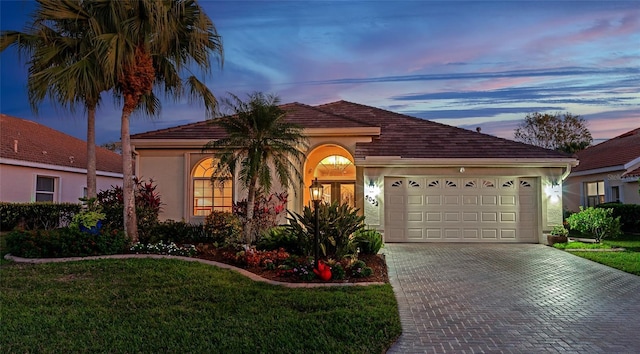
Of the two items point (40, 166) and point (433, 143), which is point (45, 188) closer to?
point (40, 166)

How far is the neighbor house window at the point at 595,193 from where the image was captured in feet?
67.8

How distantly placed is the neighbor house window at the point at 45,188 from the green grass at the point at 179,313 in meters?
11.3

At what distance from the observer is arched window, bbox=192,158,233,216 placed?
14.9 meters

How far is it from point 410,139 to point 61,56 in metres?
11.2

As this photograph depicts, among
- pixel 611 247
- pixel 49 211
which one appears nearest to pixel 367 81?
pixel 611 247

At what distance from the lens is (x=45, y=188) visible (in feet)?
60.0

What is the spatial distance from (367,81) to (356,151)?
17.1ft

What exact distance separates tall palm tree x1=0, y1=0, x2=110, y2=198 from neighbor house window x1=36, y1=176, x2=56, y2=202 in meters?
7.24

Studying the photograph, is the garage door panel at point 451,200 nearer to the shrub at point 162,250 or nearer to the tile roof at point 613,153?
the shrub at point 162,250

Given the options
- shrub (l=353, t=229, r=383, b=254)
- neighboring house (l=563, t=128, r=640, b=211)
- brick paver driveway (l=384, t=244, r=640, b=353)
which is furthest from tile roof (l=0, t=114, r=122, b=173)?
neighboring house (l=563, t=128, r=640, b=211)

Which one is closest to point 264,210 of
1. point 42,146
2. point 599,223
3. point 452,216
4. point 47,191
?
point 452,216

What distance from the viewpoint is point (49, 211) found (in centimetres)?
1561

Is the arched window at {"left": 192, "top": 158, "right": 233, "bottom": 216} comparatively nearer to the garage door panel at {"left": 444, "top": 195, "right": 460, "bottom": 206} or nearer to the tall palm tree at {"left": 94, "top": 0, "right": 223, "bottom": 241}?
the tall palm tree at {"left": 94, "top": 0, "right": 223, "bottom": 241}

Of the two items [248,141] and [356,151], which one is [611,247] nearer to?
[356,151]
